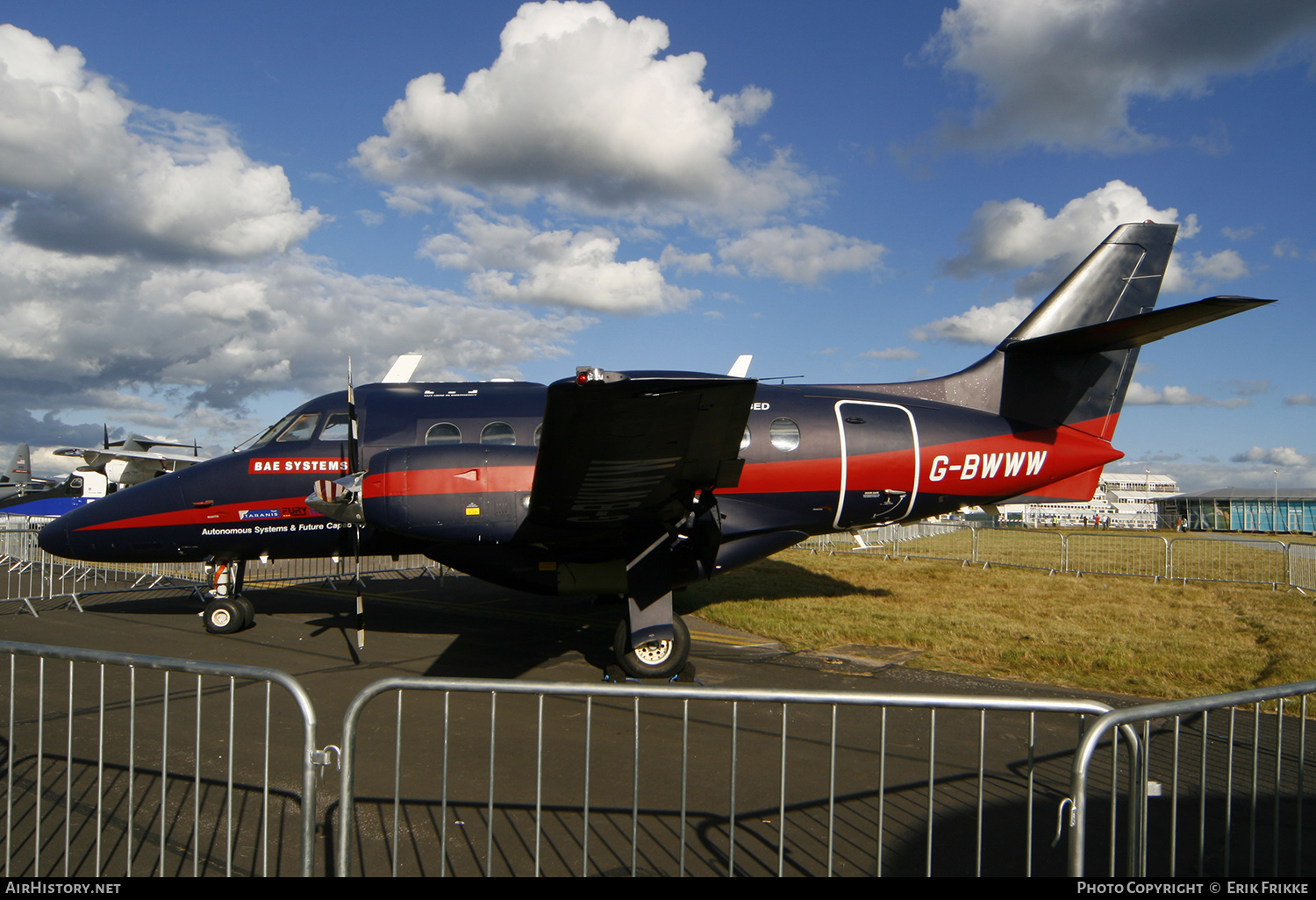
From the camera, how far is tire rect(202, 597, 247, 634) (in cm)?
1094

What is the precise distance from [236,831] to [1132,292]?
13106mm

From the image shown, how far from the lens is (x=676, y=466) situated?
283 inches

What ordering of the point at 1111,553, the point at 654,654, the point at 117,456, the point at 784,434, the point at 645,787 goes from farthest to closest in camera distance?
the point at 117,456 → the point at 1111,553 → the point at 784,434 → the point at 654,654 → the point at 645,787

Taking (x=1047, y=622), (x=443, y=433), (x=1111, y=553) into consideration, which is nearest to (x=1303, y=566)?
(x=1111, y=553)

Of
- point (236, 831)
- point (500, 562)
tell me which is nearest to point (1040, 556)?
point (500, 562)

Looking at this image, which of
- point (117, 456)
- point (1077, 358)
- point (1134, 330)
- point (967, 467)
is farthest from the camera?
point (117, 456)

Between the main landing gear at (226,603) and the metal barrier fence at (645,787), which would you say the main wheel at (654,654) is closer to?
the metal barrier fence at (645,787)

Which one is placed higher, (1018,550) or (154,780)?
(154,780)

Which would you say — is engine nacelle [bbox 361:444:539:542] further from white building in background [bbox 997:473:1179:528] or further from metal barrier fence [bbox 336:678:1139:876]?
white building in background [bbox 997:473:1179:528]

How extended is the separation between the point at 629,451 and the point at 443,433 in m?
4.51

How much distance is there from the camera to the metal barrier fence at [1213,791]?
296 centimetres

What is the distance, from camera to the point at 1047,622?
40.0 ft

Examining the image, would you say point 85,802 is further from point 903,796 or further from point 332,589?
point 332,589

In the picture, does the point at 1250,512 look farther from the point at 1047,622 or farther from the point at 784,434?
the point at 784,434
